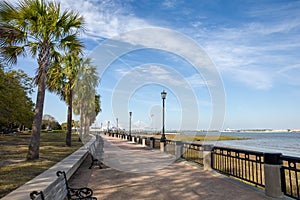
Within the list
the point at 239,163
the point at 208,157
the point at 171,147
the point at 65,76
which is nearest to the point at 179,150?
the point at 171,147

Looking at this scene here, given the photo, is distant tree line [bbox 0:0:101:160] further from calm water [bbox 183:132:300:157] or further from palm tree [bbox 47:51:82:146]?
calm water [bbox 183:132:300:157]

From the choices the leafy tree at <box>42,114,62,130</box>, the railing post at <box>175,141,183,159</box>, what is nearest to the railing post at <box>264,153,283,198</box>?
the railing post at <box>175,141,183,159</box>

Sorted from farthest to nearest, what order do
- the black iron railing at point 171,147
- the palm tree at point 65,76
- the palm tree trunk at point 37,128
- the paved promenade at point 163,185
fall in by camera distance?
the palm tree at point 65,76 → the black iron railing at point 171,147 → the palm tree trunk at point 37,128 → the paved promenade at point 163,185

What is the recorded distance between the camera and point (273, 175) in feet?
17.3

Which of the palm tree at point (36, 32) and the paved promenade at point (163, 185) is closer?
the paved promenade at point (163, 185)

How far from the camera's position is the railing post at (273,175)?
5.20 metres

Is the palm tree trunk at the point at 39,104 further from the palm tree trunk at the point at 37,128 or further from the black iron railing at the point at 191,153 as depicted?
the black iron railing at the point at 191,153

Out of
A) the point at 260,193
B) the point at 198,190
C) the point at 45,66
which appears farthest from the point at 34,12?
the point at 260,193

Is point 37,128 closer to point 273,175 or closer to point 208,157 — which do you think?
point 208,157

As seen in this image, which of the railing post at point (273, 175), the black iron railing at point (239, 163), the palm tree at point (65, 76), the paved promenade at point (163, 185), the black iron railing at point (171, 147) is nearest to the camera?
the railing post at point (273, 175)

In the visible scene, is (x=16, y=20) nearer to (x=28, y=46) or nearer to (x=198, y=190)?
(x=28, y=46)

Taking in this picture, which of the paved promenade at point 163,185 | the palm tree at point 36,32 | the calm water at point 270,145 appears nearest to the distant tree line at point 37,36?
the palm tree at point 36,32

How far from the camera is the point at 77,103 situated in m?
33.8

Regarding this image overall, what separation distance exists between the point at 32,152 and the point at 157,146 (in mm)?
10773
